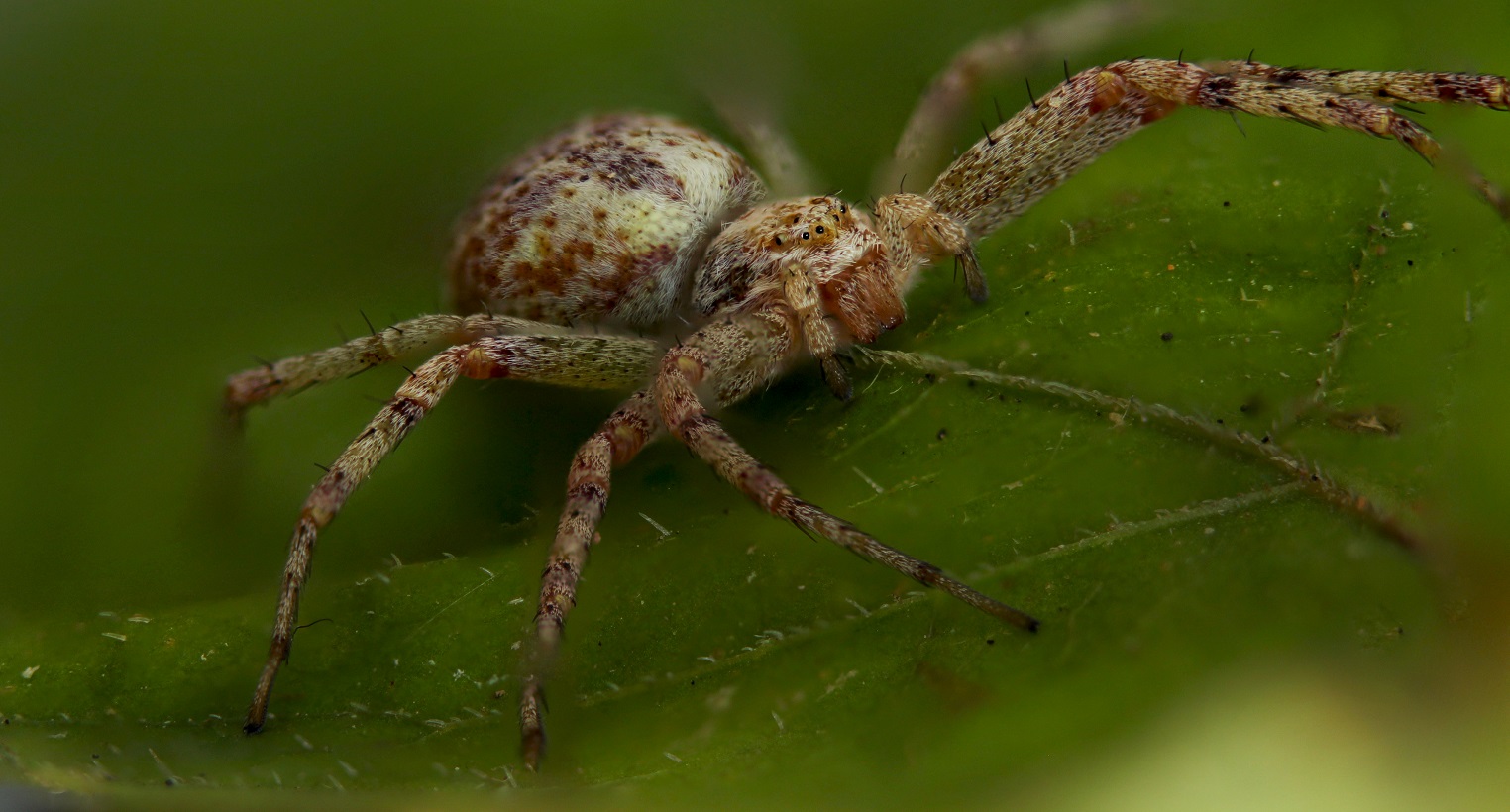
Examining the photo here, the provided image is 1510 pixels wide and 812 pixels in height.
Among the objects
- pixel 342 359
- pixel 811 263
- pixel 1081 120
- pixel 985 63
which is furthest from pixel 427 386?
pixel 985 63

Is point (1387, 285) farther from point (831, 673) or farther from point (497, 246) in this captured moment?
point (497, 246)

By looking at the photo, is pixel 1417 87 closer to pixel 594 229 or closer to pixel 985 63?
pixel 985 63

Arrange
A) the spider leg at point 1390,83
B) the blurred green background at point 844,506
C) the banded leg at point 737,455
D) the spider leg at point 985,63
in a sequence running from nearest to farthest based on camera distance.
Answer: the blurred green background at point 844,506 < the banded leg at point 737,455 < the spider leg at point 1390,83 < the spider leg at point 985,63

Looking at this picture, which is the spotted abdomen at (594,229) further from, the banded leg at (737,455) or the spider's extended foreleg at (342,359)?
the banded leg at (737,455)

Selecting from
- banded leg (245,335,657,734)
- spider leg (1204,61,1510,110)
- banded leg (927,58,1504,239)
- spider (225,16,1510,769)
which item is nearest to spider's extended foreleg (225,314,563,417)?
spider (225,16,1510,769)

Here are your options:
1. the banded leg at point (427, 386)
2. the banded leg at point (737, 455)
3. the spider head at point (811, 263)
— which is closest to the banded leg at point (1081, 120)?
the spider head at point (811, 263)

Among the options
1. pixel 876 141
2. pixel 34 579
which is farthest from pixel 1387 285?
pixel 34 579
